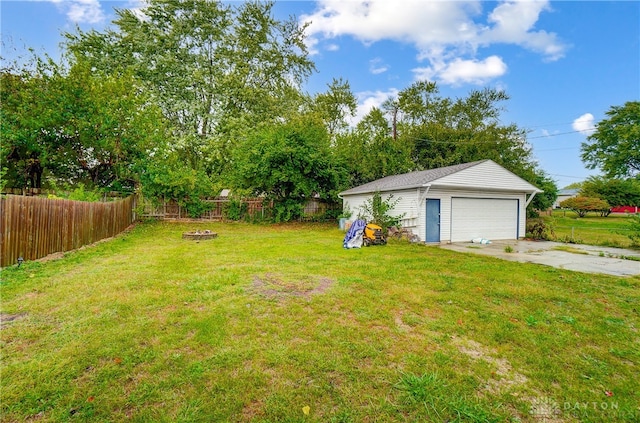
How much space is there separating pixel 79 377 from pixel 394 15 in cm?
1113

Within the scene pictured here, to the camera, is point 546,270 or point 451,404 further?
point 546,270

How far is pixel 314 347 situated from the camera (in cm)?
277

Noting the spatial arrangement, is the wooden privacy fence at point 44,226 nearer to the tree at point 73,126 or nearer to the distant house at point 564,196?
the tree at point 73,126

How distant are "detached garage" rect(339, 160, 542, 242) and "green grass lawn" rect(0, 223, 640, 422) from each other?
527 cm

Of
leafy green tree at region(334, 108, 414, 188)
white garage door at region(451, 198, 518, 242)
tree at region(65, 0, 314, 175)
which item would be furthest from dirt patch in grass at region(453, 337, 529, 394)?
tree at region(65, 0, 314, 175)

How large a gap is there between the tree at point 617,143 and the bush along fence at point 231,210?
24.8 metres

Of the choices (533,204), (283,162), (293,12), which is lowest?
(533,204)

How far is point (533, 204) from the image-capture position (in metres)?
17.4

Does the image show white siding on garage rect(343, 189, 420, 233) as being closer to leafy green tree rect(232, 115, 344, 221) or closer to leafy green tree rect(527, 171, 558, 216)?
leafy green tree rect(232, 115, 344, 221)

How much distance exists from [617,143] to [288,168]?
29171 millimetres

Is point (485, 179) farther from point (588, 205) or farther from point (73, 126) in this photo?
point (588, 205)

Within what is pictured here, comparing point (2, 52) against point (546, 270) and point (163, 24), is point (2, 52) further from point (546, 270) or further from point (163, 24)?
point (546, 270)

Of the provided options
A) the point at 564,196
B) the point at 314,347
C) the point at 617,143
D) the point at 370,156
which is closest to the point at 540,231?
the point at 370,156

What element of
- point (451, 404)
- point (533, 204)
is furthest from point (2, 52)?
point (533, 204)
